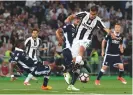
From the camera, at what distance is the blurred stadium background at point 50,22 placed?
2667 centimetres

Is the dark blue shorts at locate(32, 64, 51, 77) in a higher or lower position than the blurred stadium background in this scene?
lower

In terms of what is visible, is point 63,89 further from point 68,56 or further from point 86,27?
point 86,27

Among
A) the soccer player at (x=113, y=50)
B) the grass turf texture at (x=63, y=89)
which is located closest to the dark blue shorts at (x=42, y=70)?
the grass turf texture at (x=63, y=89)

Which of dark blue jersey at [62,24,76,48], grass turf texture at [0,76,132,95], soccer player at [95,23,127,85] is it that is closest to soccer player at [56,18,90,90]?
dark blue jersey at [62,24,76,48]

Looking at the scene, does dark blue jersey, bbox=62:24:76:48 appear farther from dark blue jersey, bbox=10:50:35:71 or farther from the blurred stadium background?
the blurred stadium background

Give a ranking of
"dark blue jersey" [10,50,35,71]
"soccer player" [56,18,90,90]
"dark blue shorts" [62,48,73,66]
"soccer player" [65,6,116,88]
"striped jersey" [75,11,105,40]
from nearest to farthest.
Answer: "soccer player" [56,18,90,90]
"soccer player" [65,6,116,88]
"striped jersey" [75,11,105,40]
"dark blue shorts" [62,48,73,66]
"dark blue jersey" [10,50,35,71]

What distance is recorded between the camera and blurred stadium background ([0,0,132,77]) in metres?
26.7

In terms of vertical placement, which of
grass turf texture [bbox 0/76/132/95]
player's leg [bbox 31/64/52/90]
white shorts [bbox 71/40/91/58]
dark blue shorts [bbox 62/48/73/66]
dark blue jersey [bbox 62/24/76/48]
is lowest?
grass turf texture [bbox 0/76/132/95]

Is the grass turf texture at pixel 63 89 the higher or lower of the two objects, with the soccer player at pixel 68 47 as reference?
lower

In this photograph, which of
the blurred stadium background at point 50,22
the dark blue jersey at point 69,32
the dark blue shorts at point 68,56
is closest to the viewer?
the dark blue shorts at point 68,56

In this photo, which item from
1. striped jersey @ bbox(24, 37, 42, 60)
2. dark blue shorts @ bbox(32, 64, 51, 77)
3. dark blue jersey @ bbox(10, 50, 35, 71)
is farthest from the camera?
striped jersey @ bbox(24, 37, 42, 60)

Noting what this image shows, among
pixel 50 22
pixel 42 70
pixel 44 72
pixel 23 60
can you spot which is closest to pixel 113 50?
pixel 23 60

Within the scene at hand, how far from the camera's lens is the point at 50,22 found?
29422mm

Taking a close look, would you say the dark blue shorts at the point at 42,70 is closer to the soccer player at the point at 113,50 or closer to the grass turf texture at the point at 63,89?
the grass turf texture at the point at 63,89
